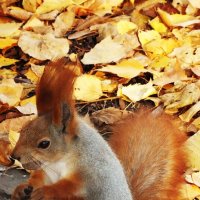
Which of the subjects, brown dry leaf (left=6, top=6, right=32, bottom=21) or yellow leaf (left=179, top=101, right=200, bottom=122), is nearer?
yellow leaf (left=179, top=101, right=200, bottom=122)

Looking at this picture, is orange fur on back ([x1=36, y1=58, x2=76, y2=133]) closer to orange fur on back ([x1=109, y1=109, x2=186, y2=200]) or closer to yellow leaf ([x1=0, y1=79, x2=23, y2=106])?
orange fur on back ([x1=109, y1=109, x2=186, y2=200])

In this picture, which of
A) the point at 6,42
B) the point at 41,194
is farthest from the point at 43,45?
the point at 41,194

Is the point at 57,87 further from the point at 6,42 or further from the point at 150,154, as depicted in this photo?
the point at 6,42

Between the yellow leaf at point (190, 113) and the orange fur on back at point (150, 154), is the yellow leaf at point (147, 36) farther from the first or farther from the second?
the orange fur on back at point (150, 154)

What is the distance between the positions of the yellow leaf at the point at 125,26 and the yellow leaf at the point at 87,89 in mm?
473

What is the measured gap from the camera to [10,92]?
9.84ft

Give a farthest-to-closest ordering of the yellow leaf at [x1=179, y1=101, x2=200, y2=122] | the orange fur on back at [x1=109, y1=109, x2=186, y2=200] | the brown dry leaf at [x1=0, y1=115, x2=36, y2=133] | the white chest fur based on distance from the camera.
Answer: the yellow leaf at [x1=179, y1=101, x2=200, y2=122]
the brown dry leaf at [x1=0, y1=115, x2=36, y2=133]
the orange fur on back at [x1=109, y1=109, x2=186, y2=200]
the white chest fur

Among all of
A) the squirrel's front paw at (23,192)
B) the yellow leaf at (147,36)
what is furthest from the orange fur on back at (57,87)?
the yellow leaf at (147,36)

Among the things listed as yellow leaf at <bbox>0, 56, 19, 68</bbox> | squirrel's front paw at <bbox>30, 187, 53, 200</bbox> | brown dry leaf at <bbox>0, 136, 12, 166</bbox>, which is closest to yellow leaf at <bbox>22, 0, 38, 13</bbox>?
yellow leaf at <bbox>0, 56, 19, 68</bbox>

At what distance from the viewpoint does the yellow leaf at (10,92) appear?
296 cm

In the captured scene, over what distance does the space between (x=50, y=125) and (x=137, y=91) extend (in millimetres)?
1008

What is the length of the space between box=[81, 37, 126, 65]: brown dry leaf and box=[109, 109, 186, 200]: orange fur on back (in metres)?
0.68

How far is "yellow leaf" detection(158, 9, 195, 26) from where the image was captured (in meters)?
3.49

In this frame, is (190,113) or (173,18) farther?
(173,18)
